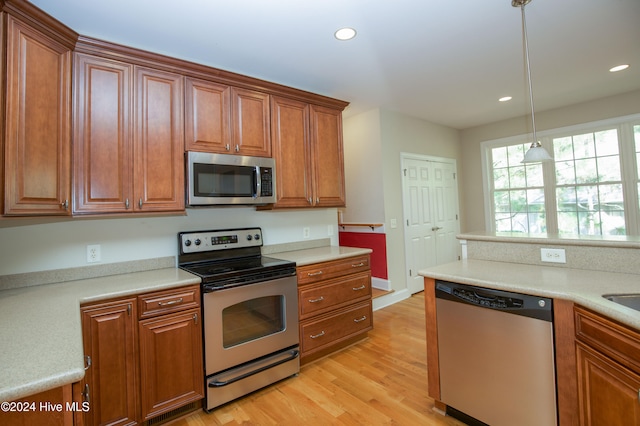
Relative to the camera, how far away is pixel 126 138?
202 cm

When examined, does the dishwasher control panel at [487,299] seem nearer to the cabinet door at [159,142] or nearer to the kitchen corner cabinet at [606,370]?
the kitchen corner cabinet at [606,370]

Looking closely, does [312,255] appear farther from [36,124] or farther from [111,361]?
[36,124]

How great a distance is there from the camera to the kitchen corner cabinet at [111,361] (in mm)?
1640

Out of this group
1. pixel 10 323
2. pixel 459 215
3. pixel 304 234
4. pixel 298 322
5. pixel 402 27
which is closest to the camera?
pixel 10 323

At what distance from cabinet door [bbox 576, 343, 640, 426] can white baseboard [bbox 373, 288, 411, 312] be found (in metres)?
2.51

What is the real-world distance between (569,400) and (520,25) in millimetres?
2352

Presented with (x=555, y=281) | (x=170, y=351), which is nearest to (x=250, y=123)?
(x=170, y=351)

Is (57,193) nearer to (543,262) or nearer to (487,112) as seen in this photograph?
(543,262)

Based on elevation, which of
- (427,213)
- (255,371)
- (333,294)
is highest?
(427,213)

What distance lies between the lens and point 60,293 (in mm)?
1723

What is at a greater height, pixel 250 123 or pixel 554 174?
pixel 250 123

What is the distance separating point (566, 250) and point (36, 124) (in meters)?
3.00

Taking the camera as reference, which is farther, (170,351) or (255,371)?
(255,371)

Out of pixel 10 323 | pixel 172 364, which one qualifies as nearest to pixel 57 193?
pixel 10 323
